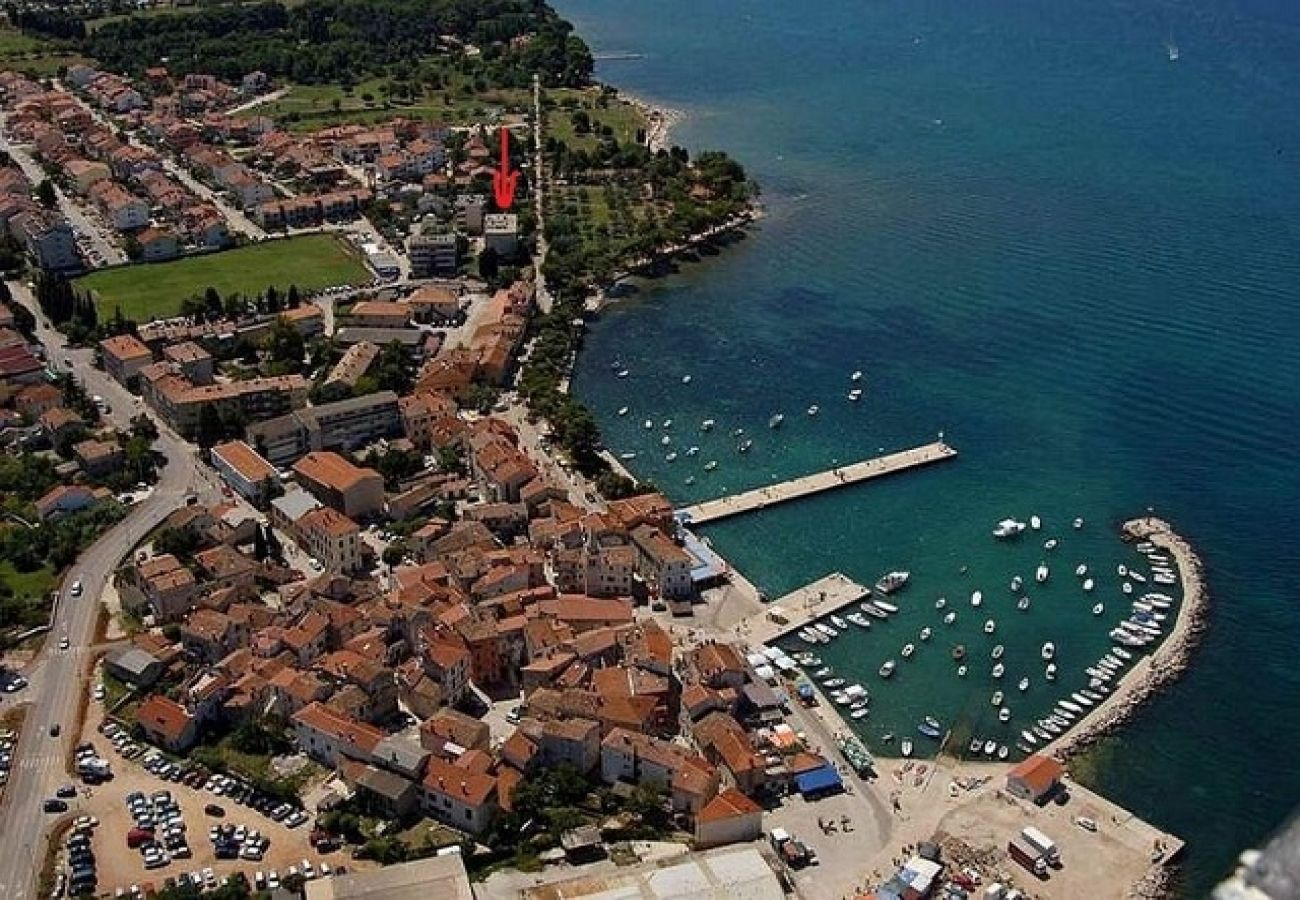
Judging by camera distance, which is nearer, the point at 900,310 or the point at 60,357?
the point at 60,357

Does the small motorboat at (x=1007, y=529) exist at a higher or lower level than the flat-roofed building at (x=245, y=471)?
lower

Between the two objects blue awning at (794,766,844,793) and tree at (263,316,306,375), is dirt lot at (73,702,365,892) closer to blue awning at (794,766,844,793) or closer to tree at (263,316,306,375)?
blue awning at (794,766,844,793)

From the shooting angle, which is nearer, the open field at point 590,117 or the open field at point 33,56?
the open field at point 590,117

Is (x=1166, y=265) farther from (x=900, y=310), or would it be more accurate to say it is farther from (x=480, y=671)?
(x=480, y=671)

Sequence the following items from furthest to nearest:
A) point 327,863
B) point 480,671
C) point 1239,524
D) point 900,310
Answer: point 900,310, point 1239,524, point 480,671, point 327,863

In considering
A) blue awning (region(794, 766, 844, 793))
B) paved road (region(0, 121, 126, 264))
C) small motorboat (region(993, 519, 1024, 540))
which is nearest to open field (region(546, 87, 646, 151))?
paved road (region(0, 121, 126, 264))

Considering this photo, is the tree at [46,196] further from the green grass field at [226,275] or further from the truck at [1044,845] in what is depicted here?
the truck at [1044,845]

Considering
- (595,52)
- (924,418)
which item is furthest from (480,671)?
(595,52)

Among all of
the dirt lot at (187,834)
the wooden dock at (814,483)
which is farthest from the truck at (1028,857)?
the wooden dock at (814,483)
